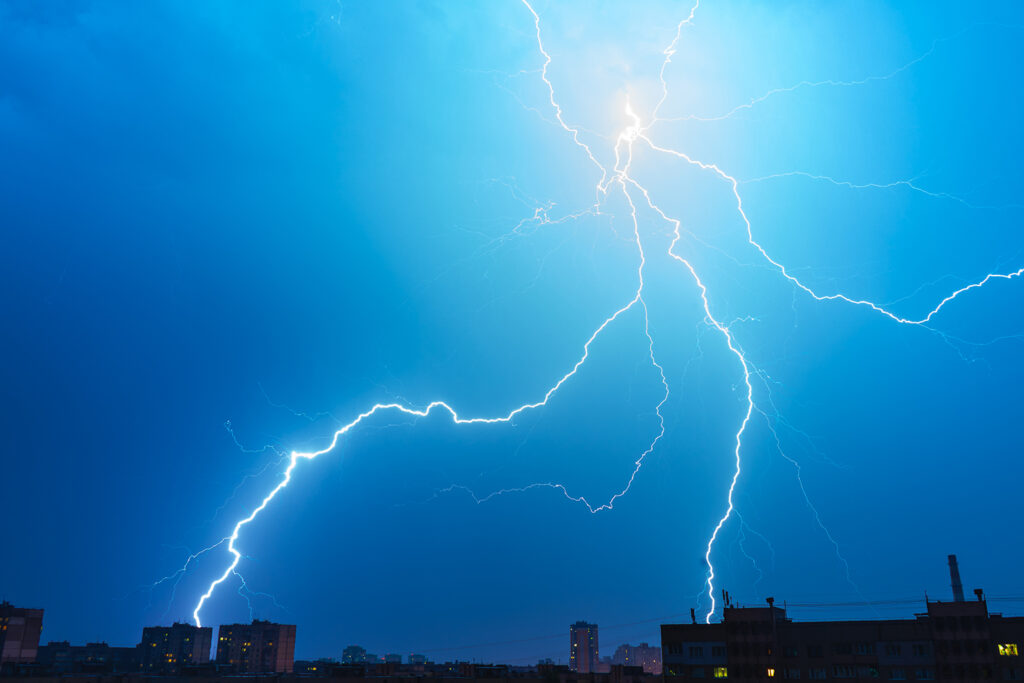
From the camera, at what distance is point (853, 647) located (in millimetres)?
32031

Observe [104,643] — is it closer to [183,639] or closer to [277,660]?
[183,639]

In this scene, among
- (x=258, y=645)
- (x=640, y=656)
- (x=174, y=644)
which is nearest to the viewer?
(x=258, y=645)

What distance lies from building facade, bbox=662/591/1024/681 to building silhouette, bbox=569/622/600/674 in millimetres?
87264

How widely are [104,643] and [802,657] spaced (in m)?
65.2

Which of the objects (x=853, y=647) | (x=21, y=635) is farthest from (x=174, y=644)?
(x=853, y=647)

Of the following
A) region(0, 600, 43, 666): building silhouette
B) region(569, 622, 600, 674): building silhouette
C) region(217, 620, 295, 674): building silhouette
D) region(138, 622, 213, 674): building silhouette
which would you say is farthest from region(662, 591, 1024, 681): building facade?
region(569, 622, 600, 674): building silhouette

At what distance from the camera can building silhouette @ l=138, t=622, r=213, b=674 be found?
67000mm

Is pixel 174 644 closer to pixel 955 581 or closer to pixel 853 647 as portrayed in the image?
pixel 853 647

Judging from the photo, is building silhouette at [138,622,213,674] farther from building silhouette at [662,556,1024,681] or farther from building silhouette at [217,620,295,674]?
building silhouette at [662,556,1024,681]

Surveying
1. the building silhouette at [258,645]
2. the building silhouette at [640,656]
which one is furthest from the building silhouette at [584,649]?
the building silhouette at [258,645]

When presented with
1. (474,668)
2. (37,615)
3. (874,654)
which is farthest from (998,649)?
(37,615)

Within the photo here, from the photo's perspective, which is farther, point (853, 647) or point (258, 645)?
point (258, 645)

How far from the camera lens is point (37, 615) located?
47.0 meters

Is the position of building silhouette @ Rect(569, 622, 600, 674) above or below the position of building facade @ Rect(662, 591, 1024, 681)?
below
